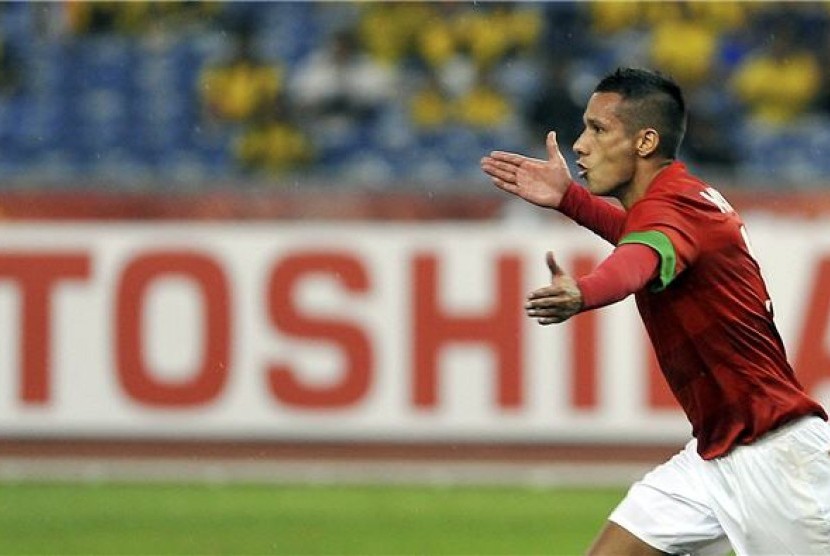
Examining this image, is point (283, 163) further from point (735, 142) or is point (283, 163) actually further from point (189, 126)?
point (735, 142)

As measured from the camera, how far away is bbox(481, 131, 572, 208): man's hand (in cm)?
543

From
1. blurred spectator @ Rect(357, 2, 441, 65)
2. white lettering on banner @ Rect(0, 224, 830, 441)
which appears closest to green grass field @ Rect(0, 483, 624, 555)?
white lettering on banner @ Rect(0, 224, 830, 441)

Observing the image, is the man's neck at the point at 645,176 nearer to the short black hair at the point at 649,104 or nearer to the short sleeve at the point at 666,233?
the short black hair at the point at 649,104

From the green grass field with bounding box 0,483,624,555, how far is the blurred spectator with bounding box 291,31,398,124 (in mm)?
3124

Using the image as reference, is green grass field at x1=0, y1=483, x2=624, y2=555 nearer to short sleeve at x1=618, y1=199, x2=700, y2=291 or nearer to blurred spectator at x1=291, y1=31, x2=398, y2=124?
blurred spectator at x1=291, y1=31, x2=398, y2=124

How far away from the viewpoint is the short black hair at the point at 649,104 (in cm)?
534

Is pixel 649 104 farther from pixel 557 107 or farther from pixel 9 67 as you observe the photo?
pixel 9 67

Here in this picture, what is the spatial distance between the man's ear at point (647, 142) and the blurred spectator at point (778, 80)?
28.0ft

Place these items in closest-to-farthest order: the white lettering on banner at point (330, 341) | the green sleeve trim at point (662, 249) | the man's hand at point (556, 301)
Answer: the man's hand at point (556, 301), the green sleeve trim at point (662, 249), the white lettering on banner at point (330, 341)

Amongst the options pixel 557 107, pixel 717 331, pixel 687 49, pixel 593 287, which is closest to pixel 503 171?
pixel 717 331

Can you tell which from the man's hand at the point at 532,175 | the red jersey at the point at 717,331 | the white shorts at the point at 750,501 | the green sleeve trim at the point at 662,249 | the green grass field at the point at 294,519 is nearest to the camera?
the green sleeve trim at the point at 662,249

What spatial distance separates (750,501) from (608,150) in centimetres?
107

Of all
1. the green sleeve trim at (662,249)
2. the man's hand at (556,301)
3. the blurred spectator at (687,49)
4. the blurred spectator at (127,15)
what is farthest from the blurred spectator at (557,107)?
the man's hand at (556,301)

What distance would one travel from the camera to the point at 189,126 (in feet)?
43.2
